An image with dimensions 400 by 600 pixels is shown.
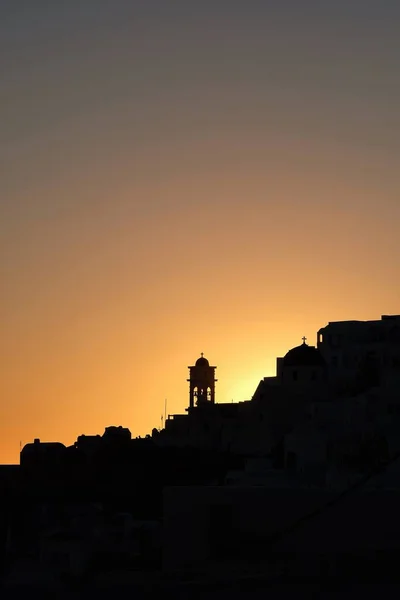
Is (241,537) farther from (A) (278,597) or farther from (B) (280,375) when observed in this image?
(B) (280,375)

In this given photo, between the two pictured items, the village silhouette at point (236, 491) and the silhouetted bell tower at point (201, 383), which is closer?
the village silhouette at point (236, 491)

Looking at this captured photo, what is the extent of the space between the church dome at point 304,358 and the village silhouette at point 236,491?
81 mm

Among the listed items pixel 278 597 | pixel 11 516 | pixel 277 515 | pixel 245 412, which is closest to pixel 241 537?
pixel 277 515

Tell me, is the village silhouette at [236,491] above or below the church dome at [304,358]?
below

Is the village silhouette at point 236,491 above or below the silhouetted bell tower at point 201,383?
below

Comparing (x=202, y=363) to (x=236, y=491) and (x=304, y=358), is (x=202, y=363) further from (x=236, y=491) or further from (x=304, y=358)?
(x=236, y=491)

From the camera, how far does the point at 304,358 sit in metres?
64.0

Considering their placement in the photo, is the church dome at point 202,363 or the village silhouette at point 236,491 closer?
the village silhouette at point 236,491

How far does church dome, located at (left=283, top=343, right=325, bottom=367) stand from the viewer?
63.8 meters

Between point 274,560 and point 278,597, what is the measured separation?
1.27m

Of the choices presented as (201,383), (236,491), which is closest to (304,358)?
(201,383)

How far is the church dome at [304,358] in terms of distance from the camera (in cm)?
6381

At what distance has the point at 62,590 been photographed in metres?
14.9

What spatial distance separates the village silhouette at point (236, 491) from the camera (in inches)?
603
